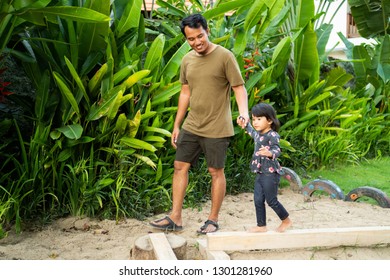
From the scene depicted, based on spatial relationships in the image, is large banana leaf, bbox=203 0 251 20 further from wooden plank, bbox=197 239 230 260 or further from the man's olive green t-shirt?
wooden plank, bbox=197 239 230 260

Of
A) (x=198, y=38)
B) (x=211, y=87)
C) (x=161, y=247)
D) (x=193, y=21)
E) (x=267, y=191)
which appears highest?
(x=193, y=21)

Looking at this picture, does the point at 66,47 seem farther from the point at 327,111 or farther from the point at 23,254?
the point at 327,111

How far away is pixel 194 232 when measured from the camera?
14.0 ft

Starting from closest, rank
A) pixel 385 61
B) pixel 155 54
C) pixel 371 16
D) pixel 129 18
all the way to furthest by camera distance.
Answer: pixel 129 18, pixel 155 54, pixel 385 61, pixel 371 16

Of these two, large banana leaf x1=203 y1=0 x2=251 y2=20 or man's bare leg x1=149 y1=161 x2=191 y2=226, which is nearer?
man's bare leg x1=149 y1=161 x2=191 y2=226

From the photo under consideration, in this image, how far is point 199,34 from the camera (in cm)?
365

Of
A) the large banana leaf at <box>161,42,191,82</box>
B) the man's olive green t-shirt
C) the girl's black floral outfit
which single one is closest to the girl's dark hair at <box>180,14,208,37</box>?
the man's olive green t-shirt

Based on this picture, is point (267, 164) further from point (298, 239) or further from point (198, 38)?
point (198, 38)

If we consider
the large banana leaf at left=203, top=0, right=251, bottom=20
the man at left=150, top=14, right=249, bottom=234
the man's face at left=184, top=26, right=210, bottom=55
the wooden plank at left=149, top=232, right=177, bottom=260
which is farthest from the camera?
the large banana leaf at left=203, top=0, right=251, bottom=20

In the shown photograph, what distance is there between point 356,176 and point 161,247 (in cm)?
399

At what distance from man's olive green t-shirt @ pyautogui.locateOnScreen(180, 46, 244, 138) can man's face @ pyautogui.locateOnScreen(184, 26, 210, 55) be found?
10cm

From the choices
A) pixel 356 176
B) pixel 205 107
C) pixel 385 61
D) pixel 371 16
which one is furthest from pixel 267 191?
pixel 371 16

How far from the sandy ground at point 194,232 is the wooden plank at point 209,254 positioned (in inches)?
3.5

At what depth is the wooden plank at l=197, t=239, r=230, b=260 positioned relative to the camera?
3.39 m
